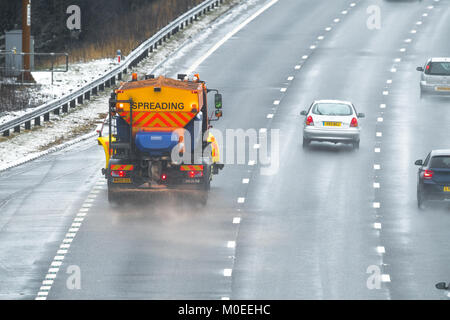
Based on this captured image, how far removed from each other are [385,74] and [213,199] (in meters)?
23.2

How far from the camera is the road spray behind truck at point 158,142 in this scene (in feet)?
97.7

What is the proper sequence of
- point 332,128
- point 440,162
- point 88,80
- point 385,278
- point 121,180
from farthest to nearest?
point 88,80 < point 332,128 < point 121,180 < point 440,162 < point 385,278

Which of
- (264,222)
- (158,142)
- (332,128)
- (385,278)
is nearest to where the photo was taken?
(385,278)

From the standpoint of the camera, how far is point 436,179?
1137 inches

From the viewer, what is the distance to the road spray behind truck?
1172 inches

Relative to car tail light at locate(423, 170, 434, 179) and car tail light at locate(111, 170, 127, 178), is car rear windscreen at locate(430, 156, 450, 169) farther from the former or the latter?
car tail light at locate(111, 170, 127, 178)

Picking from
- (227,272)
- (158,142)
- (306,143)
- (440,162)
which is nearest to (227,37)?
(306,143)

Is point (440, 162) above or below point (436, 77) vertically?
above

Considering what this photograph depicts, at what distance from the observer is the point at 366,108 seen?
45469 mm

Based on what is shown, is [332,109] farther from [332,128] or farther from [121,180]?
[121,180]

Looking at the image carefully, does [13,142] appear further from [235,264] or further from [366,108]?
[235,264]

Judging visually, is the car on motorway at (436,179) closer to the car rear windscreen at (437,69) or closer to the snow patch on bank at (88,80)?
the snow patch on bank at (88,80)

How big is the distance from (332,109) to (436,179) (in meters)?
10.2
